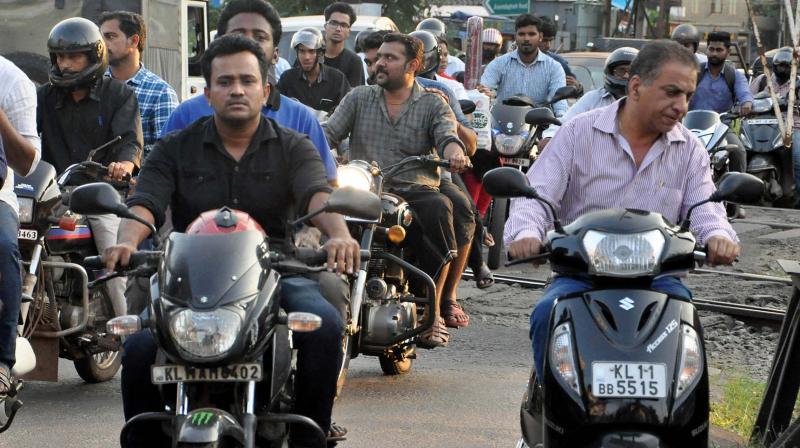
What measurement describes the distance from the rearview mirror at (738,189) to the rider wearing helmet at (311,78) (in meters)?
7.66

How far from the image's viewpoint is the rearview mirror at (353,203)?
189 inches

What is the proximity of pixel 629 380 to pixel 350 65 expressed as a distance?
9682 millimetres

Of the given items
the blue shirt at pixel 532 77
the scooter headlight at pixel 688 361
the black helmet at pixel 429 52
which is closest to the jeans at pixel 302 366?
the scooter headlight at pixel 688 361

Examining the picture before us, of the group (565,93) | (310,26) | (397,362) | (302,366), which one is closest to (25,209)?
(397,362)

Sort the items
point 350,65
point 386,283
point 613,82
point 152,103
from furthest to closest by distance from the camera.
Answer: point 350,65 → point 613,82 → point 152,103 → point 386,283

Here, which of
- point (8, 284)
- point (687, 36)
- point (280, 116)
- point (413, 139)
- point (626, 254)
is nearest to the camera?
point (626, 254)

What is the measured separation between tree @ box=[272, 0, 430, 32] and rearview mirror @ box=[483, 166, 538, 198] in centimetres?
2537

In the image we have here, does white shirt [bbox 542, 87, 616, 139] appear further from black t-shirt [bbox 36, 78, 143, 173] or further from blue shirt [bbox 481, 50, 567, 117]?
blue shirt [bbox 481, 50, 567, 117]

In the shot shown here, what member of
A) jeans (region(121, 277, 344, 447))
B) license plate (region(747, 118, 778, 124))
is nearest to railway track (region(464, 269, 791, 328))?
jeans (region(121, 277, 344, 447))

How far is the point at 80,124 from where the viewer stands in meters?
8.35

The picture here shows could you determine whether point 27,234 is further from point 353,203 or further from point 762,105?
point 762,105

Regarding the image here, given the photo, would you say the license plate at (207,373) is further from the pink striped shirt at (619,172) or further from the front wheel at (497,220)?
the front wheel at (497,220)

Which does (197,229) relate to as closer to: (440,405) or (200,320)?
(200,320)

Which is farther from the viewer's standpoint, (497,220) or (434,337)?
(497,220)
